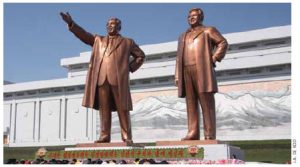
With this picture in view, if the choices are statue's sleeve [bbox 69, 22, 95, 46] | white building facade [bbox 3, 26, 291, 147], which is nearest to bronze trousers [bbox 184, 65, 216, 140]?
statue's sleeve [bbox 69, 22, 95, 46]

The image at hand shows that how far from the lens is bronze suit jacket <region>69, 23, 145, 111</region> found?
23.6 ft

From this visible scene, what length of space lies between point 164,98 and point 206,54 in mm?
16619

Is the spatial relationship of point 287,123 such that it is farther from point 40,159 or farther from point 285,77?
point 40,159

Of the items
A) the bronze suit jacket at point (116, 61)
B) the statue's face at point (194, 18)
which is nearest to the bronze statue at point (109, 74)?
the bronze suit jacket at point (116, 61)

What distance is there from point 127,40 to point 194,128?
195cm

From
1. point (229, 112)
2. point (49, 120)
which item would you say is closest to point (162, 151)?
point (229, 112)

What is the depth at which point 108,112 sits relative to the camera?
7.35 m

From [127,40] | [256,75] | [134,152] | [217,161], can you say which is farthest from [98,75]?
[256,75]

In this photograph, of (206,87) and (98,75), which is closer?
(206,87)

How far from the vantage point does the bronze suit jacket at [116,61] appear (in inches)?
283

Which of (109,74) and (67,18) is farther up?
(67,18)

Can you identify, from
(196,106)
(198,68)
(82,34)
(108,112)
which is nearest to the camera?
(198,68)

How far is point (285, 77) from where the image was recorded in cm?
2038

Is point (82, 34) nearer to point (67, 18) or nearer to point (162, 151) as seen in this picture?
point (67, 18)
